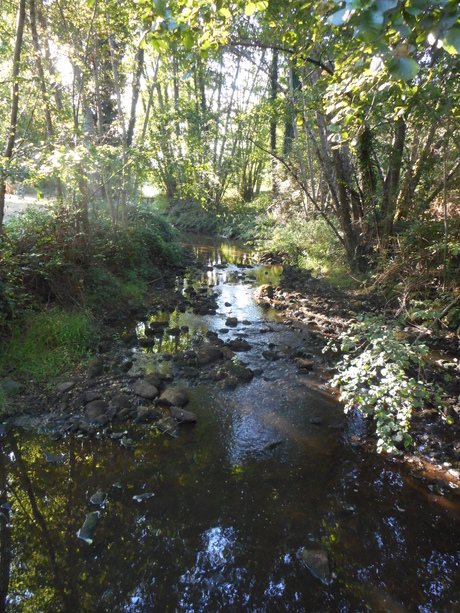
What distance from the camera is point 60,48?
8.16 m

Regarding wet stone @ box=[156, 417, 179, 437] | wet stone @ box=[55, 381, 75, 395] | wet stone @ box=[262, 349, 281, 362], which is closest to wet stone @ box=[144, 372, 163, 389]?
wet stone @ box=[156, 417, 179, 437]

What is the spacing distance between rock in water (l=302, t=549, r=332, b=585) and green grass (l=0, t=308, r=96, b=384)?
4604 mm

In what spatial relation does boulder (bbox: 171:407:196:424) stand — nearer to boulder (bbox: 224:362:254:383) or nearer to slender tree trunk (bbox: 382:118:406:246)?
boulder (bbox: 224:362:254:383)

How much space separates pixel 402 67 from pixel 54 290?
271 inches

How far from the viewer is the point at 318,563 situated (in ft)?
10.3

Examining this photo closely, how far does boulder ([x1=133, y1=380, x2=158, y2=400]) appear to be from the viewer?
5570 mm

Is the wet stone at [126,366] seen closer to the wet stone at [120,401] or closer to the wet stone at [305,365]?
the wet stone at [120,401]

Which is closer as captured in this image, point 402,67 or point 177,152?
point 402,67

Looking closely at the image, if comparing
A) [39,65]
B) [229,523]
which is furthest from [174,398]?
[39,65]

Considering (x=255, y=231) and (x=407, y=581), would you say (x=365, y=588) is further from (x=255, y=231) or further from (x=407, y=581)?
(x=255, y=231)

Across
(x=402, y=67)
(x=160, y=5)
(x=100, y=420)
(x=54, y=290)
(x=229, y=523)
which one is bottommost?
(x=100, y=420)

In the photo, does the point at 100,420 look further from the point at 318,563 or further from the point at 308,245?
the point at 308,245

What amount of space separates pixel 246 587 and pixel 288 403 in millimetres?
2850

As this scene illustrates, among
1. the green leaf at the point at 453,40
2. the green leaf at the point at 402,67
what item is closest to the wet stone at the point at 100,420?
the green leaf at the point at 402,67
